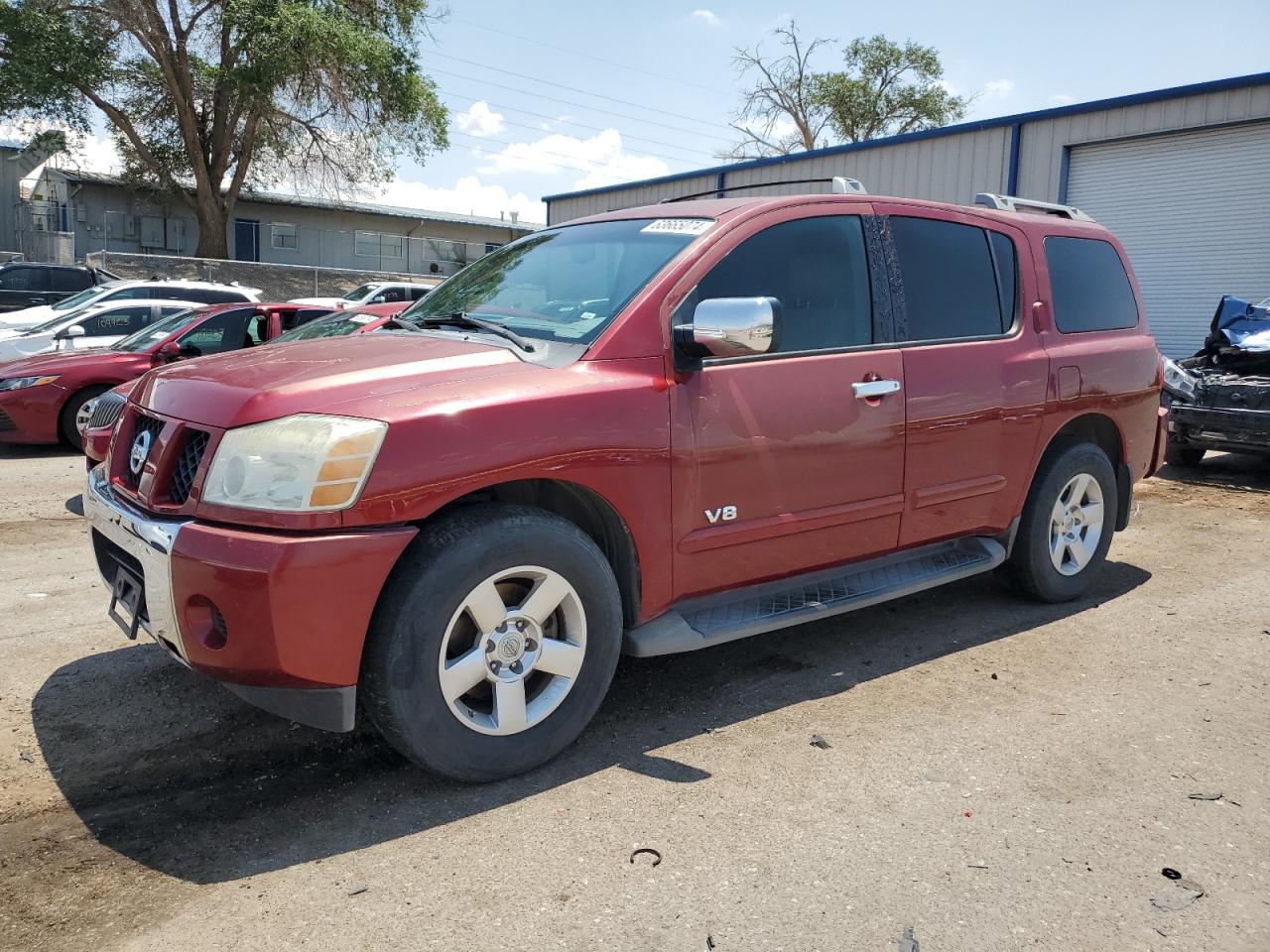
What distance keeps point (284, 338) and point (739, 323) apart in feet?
21.3

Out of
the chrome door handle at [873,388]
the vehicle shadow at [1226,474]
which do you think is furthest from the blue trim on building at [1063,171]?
the chrome door handle at [873,388]

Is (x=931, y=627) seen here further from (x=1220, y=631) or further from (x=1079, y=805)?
(x=1079, y=805)

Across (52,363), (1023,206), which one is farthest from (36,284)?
(1023,206)

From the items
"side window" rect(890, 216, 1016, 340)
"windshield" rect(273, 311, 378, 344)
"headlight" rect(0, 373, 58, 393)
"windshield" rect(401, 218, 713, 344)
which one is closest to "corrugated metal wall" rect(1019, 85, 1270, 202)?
"side window" rect(890, 216, 1016, 340)

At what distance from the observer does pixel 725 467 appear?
3.58m

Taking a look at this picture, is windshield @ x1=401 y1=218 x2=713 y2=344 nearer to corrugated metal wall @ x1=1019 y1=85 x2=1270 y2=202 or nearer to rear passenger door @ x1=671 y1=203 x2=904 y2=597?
rear passenger door @ x1=671 y1=203 x2=904 y2=597

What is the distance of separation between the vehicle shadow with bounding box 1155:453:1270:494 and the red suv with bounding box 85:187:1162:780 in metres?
5.28

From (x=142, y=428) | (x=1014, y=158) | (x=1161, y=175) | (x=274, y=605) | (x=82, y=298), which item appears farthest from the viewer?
(x=1014, y=158)

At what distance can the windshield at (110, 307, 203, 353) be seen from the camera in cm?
1046

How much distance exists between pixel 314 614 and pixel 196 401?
2.76 feet

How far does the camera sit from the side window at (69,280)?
22078 millimetres

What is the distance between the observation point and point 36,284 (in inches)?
858

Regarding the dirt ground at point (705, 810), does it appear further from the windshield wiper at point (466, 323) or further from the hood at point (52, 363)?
the hood at point (52, 363)

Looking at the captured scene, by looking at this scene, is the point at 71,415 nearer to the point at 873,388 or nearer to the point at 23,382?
the point at 23,382
